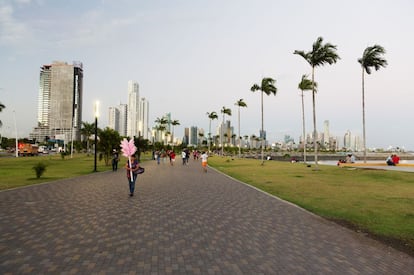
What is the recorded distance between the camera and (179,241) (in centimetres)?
588

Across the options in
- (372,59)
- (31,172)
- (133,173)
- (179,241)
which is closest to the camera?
(179,241)

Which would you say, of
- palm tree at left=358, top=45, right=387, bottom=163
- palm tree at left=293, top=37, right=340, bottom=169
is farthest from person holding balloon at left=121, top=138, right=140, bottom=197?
palm tree at left=358, top=45, right=387, bottom=163

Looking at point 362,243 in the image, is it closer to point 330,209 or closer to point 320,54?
point 330,209

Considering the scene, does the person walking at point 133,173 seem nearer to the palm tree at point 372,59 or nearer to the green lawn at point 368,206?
the green lawn at point 368,206

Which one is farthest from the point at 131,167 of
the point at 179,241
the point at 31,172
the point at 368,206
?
the point at 31,172

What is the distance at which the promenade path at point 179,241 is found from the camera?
459 cm

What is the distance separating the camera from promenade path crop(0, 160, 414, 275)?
4.59 m

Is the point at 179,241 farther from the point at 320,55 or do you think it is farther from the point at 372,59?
the point at 372,59

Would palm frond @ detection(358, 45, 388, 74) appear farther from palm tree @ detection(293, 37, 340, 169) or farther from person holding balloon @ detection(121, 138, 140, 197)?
person holding balloon @ detection(121, 138, 140, 197)

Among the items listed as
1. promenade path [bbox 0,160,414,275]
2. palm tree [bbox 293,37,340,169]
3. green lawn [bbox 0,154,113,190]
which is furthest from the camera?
palm tree [bbox 293,37,340,169]

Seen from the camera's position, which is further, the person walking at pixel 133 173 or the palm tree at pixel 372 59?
the palm tree at pixel 372 59

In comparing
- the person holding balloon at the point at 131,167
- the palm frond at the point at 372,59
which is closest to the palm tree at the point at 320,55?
the palm frond at the point at 372,59

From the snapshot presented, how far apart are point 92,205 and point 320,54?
23.3m

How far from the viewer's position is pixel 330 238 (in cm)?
631
